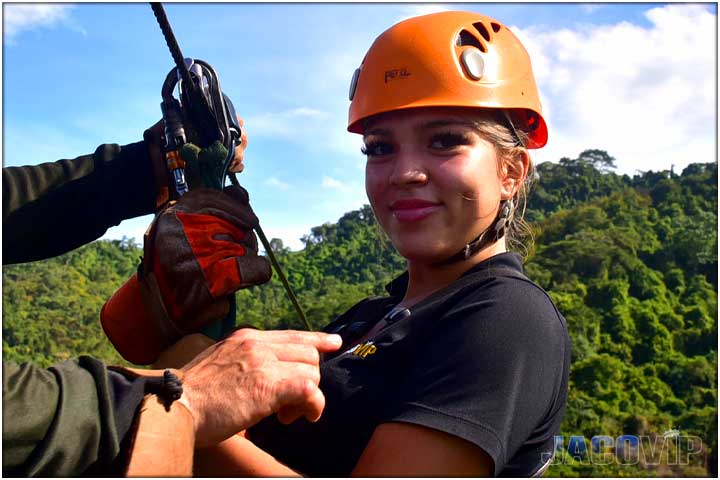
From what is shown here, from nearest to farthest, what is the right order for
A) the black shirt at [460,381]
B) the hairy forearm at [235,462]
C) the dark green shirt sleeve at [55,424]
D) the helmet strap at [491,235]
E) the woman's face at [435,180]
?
1. the dark green shirt sleeve at [55,424]
2. the black shirt at [460,381]
3. the hairy forearm at [235,462]
4. the woman's face at [435,180]
5. the helmet strap at [491,235]

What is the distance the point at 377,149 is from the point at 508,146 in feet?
1.48

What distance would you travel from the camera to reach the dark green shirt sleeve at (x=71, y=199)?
2969 mm

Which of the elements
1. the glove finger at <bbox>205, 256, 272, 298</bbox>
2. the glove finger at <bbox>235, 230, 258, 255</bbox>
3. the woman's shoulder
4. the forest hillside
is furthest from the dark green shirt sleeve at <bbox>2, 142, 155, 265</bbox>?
the forest hillside

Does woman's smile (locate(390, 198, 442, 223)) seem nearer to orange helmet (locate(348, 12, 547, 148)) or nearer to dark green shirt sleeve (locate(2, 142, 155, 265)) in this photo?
orange helmet (locate(348, 12, 547, 148))

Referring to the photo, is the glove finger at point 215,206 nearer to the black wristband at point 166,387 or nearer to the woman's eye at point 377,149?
the woman's eye at point 377,149

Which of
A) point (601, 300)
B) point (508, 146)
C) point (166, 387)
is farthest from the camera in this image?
point (601, 300)

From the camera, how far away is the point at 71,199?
308cm

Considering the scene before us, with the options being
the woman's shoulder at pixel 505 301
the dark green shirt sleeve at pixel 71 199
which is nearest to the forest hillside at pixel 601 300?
the dark green shirt sleeve at pixel 71 199

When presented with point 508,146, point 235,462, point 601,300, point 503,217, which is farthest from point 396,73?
point 601,300

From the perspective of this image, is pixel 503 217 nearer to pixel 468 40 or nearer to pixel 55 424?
pixel 468 40

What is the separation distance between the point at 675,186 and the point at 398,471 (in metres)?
58.9

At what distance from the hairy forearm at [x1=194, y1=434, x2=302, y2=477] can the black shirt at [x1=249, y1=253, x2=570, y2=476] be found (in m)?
0.18

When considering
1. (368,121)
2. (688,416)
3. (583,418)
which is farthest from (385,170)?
(688,416)

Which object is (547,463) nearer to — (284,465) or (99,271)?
(284,465)
